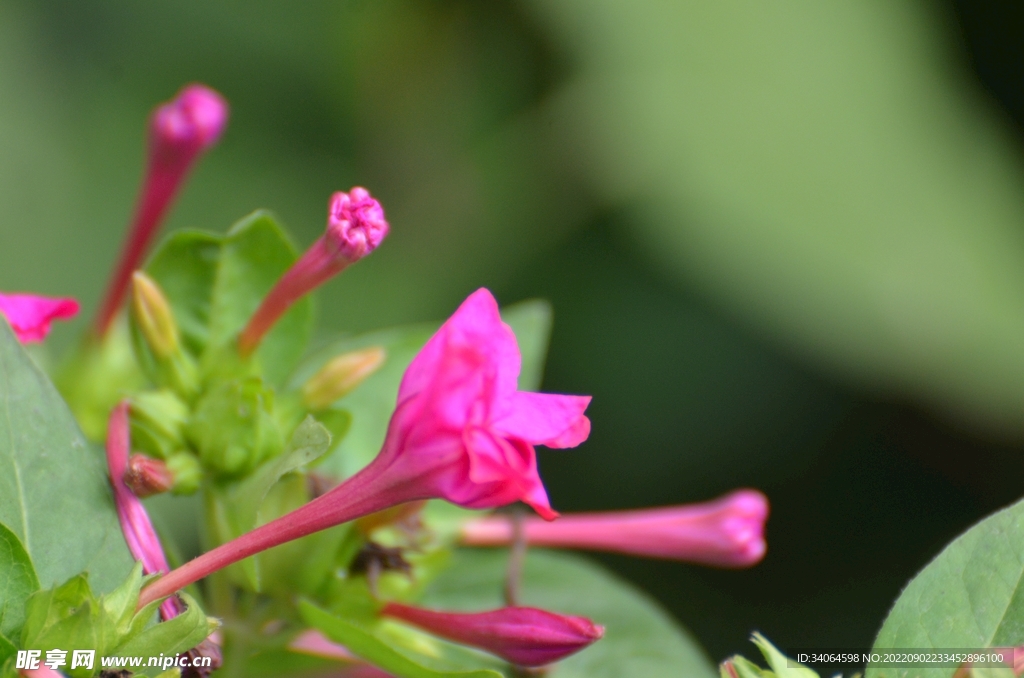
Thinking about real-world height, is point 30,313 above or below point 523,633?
above

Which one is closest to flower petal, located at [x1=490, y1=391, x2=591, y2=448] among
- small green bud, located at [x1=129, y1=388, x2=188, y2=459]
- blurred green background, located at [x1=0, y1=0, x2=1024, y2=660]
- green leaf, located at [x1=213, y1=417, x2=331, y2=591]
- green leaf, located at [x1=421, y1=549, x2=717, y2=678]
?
green leaf, located at [x1=213, y1=417, x2=331, y2=591]

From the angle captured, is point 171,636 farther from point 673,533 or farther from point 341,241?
point 673,533

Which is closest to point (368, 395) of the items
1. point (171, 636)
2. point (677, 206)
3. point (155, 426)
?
point (155, 426)

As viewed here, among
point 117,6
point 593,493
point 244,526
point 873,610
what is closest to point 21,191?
point 117,6

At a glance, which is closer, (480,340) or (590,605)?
(480,340)

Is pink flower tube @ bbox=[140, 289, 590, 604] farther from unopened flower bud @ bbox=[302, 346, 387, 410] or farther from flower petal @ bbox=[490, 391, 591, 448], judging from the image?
unopened flower bud @ bbox=[302, 346, 387, 410]

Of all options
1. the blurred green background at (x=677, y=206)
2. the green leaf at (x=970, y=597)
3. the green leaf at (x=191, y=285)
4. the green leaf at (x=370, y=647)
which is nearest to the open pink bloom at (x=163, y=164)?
the green leaf at (x=191, y=285)

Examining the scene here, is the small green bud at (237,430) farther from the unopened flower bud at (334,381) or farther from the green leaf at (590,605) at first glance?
the green leaf at (590,605)
